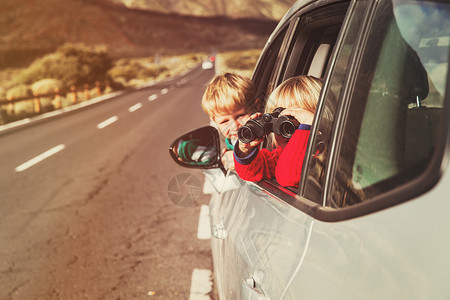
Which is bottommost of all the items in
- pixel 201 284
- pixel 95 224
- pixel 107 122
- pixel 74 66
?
pixel 74 66

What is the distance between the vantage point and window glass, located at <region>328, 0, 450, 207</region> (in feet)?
2.59

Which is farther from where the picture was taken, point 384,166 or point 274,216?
point 274,216

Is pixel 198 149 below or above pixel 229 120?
below

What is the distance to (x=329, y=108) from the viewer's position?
125 cm

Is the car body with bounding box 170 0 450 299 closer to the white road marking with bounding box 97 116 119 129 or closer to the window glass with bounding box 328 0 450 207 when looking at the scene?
the window glass with bounding box 328 0 450 207

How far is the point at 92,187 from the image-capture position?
6547mm

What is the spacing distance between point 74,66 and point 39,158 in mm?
28031

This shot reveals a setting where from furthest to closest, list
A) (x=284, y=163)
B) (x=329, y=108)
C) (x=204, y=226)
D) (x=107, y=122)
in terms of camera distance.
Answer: (x=107, y=122) → (x=204, y=226) → (x=284, y=163) → (x=329, y=108)

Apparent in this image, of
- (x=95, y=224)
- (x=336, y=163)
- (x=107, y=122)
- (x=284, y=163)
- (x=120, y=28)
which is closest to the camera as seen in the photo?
(x=336, y=163)

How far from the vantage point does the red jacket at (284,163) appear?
1.48 m

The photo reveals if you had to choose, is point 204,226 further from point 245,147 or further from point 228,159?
point 245,147

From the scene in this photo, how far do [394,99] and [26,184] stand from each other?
6804 mm

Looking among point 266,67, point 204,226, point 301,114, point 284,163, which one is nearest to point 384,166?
point 284,163

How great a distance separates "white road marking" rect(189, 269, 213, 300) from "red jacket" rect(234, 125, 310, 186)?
1.70 metres
